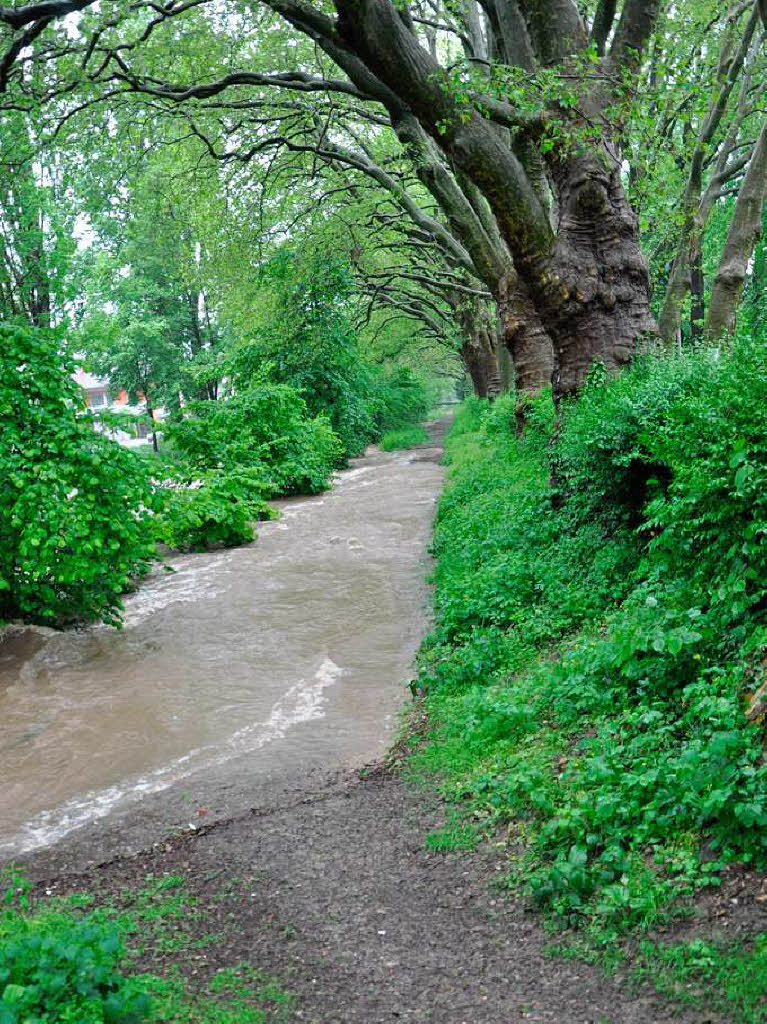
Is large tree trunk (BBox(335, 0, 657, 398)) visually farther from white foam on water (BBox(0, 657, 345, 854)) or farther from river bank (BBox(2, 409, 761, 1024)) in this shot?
river bank (BBox(2, 409, 761, 1024))

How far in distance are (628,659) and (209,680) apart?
5233 millimetres

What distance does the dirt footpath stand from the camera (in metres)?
3.57

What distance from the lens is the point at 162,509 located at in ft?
32.6

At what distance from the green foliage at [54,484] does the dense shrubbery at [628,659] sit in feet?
12.8

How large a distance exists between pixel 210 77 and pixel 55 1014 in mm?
14116

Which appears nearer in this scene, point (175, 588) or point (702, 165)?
point (702, 165)

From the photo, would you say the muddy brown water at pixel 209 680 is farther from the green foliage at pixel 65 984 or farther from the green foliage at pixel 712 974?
the green foliage at pixel 712 974

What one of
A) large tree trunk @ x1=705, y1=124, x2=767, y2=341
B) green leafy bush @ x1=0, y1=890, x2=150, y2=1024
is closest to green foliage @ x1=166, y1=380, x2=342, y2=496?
large tree trunk @ x1=705, y1=124, x2=767, y2=341

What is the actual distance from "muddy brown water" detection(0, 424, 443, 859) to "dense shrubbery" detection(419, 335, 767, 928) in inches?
41.1

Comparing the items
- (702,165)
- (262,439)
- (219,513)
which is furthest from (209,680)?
(262,439)

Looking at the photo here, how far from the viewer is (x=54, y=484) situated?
9.29 meters

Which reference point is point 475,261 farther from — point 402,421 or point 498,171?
point 402,421

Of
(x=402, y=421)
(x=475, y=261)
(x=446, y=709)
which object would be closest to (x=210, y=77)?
(x=475, y=261)

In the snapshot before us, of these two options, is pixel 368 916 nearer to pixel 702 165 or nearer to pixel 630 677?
pixel 630 677
